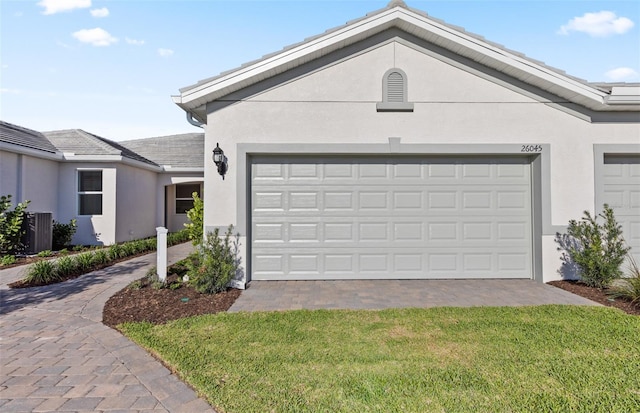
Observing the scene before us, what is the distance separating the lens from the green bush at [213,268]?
5820mm

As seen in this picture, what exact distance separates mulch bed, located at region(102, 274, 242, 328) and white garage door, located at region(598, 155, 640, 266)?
8.09 meters

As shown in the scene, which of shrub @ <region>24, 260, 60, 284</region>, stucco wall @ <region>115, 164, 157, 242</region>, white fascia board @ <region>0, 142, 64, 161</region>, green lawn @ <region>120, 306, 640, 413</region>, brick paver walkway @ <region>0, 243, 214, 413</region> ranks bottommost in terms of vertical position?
brick paver walkway @ <region>0, 243, 214, 413</region>

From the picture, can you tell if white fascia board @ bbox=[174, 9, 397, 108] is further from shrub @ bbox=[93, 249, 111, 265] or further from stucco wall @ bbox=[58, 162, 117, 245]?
stucco wall @ bbox=[58, 162, 117, 245]

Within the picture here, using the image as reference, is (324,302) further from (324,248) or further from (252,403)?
(252,403)

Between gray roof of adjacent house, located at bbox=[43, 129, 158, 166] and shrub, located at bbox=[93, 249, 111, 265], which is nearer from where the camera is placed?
shrub, located at bbox=[93, 249, 111, 265]

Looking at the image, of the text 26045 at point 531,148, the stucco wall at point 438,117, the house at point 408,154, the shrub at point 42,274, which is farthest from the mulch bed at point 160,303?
the text 26045 at point 531,148

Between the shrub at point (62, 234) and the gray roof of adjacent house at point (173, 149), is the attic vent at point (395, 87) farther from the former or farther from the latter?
the shrub at point (62, 234)

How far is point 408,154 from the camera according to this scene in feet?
22.4

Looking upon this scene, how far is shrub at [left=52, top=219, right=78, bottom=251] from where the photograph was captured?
1096 centimetres

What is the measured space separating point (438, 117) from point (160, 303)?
6383mm

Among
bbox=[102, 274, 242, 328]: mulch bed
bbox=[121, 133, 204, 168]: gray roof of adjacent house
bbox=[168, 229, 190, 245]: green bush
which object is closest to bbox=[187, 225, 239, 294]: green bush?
bbox=[102, 274, 242, 328]: mulch bed

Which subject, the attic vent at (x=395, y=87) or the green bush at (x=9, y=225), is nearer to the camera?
the attic vent at (x=395, y=87)

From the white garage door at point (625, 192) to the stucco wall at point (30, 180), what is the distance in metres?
16.2

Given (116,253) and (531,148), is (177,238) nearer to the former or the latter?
(116,253)
